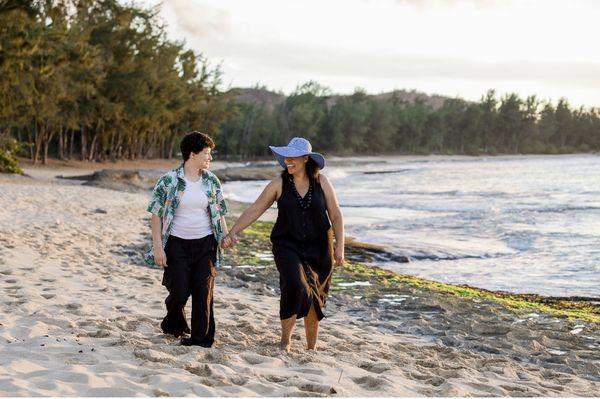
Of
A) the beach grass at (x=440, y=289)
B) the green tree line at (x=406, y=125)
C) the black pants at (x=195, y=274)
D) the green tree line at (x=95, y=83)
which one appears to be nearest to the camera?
the black pants at (x=195, y=274)

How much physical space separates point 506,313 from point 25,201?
1289 cm

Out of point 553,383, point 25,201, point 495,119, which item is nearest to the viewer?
point 553,383

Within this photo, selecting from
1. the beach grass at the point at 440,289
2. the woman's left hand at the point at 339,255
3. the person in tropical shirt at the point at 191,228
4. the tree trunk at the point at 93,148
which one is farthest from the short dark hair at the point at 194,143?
the tree trunk at the point at 93,148

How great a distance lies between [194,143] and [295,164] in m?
0.81

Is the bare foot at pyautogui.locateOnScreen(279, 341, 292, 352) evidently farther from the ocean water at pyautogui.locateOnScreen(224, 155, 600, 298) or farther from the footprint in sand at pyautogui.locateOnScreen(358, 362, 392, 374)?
the ocean water at pyautogui.locateOnScreen(224, 155, 600, 298)

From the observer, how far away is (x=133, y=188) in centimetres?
2869

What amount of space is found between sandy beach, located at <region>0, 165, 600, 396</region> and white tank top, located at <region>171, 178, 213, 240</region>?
0.91m

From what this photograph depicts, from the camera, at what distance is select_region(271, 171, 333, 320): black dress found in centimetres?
575

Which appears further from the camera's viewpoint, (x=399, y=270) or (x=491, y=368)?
(x=399, y=270)

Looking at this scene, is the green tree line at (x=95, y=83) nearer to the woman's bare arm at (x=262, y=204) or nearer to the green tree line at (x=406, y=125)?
the green tree line at (x=406, y=125)

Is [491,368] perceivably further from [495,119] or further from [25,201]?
[495,119]

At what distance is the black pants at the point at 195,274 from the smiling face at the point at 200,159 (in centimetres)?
59

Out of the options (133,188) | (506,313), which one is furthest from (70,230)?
(133,188)

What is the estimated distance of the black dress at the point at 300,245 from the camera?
18.9 ft
